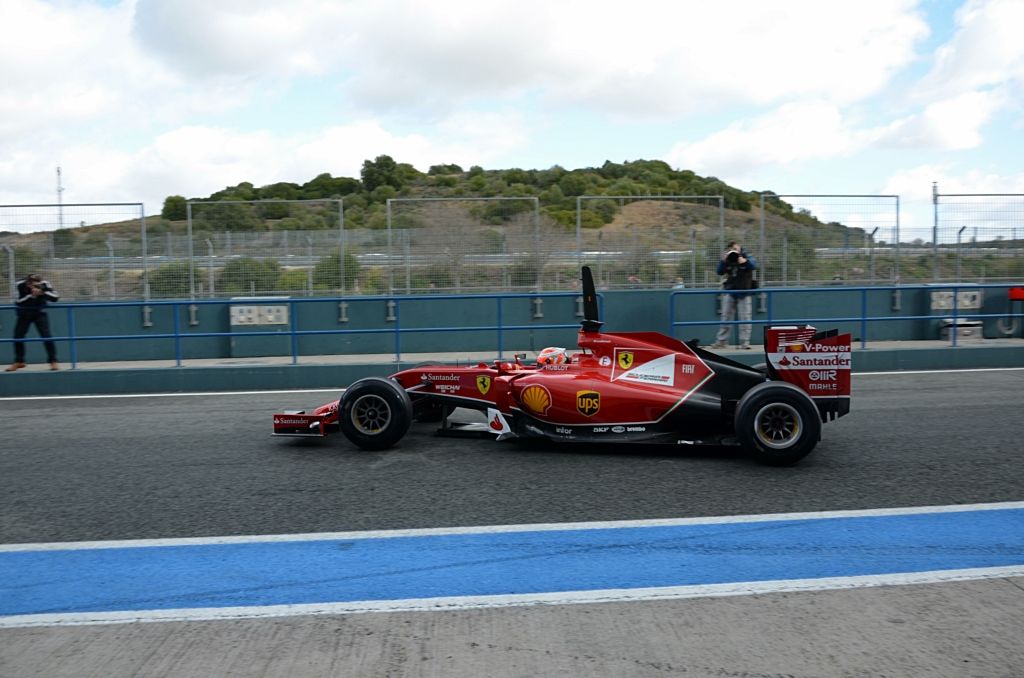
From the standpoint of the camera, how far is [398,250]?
56.4 feet

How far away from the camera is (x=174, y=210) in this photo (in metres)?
17.1

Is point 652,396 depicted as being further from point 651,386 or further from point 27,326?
point 27,326

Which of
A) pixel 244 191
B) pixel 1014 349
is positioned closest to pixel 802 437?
pixel 1014 349

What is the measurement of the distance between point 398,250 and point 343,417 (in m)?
9.25

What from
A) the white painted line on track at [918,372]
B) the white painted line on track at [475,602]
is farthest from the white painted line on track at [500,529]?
the white painted line on track at [918,372]

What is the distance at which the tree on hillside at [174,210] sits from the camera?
16.8m

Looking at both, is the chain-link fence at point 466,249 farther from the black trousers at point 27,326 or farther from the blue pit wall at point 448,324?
the black trousers at point 27,326

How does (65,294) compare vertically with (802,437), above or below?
above

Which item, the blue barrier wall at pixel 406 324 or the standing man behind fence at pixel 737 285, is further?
the blue barrier wall at pixel 406 324

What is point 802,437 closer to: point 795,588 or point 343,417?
point 795,588

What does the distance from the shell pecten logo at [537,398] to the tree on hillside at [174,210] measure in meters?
11.2

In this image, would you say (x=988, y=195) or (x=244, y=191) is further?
(x=244, y=191)

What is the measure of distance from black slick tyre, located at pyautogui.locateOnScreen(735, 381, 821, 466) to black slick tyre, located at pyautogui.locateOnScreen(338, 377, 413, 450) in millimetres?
3038

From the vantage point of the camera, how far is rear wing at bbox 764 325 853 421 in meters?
7.82
